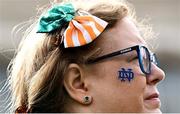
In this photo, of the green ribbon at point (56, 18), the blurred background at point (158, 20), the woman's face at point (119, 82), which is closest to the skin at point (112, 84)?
the woman's face at point (119, 82)

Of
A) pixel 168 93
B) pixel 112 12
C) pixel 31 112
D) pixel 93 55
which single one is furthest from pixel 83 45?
pixel 168 93

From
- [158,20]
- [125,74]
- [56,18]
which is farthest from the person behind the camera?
[158,20]

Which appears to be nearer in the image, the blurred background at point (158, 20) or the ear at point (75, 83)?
the ear at point (75, 83)

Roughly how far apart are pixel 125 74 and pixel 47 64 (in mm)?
251

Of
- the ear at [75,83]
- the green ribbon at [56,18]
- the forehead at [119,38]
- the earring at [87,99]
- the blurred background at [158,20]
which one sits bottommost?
the earring at [87,99]

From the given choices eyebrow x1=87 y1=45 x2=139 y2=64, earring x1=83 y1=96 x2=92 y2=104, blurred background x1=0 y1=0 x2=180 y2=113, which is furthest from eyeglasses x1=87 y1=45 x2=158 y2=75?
blurred background x1=0 y1=0 x2=180 y2=113

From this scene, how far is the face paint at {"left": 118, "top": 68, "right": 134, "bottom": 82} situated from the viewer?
1605mm

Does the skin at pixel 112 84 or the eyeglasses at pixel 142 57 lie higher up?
the eyeglasses at pixel 142 57

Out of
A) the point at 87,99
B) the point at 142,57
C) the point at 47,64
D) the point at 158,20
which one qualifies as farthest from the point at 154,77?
the point at 158,20

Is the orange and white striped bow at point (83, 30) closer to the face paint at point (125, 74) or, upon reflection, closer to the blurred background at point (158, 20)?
the face paint at point (125, 74)

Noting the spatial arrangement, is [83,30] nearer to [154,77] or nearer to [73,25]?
[73,25]

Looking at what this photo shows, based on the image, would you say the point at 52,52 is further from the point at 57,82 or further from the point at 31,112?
the point at 31,112

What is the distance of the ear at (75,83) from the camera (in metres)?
1.62

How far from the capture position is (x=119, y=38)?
1.66 metres
